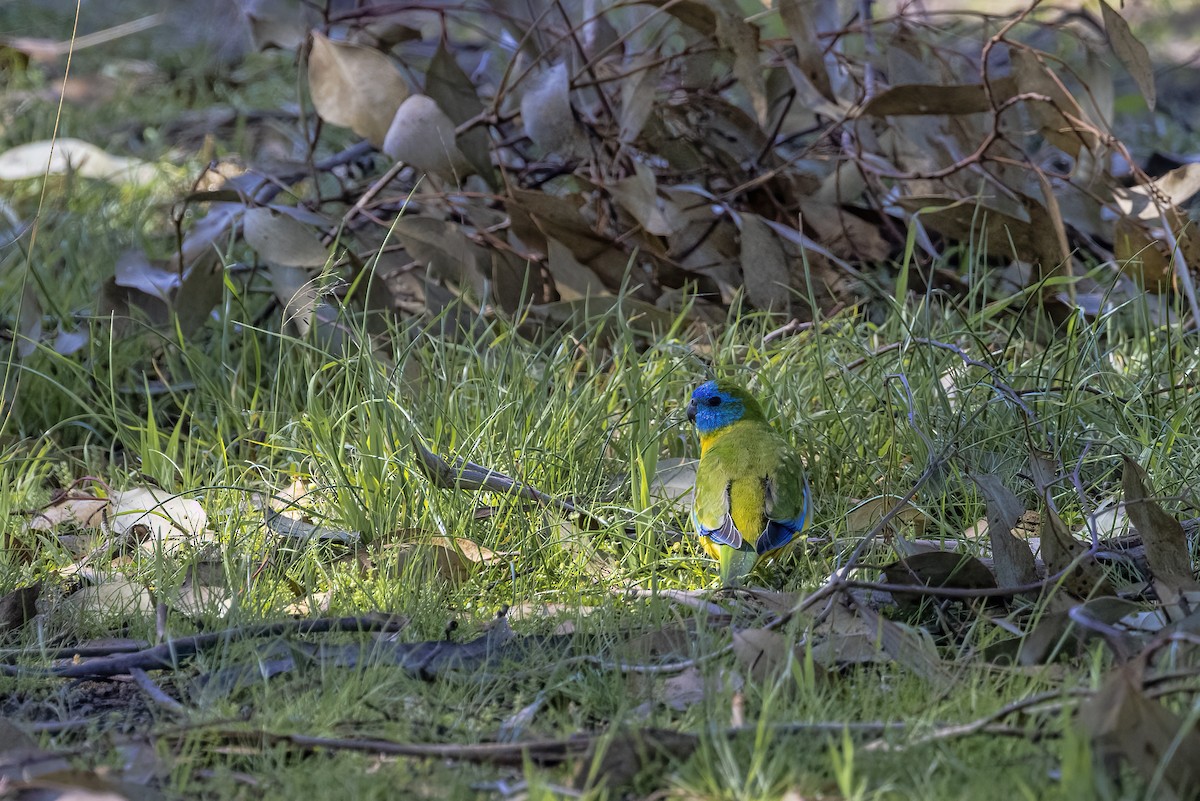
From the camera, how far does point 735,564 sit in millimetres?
2395

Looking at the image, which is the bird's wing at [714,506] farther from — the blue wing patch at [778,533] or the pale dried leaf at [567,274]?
the pale dried leaf at [567,274]

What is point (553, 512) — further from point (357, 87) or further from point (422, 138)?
point (357, 87)

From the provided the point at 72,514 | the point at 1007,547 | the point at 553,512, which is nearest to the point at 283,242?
the point at 72,514

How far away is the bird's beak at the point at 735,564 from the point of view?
2.38 meters

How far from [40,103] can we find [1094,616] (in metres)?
5.08

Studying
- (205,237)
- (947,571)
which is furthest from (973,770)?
(205,237)

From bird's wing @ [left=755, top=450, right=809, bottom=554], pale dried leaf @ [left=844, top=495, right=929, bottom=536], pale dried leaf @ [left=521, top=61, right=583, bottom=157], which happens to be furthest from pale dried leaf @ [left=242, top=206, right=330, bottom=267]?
pale dried leaf @ [left=844, top=495, right=929, bottom=536]

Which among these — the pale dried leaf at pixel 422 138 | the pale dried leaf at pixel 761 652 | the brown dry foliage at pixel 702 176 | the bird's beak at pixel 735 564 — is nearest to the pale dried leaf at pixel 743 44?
the brown dry foliage at pixel 702 176

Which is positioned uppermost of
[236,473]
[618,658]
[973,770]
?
[973,770]

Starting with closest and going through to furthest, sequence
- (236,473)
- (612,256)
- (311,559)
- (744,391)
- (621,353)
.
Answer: (311,559) < (744,391) < (236,473) < (621,353) < (612,256)

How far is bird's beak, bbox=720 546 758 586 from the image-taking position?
238cm

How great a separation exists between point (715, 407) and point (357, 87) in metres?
1.56

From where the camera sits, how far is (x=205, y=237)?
3434 millimetres

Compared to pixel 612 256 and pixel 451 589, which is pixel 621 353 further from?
pixel 451 589
